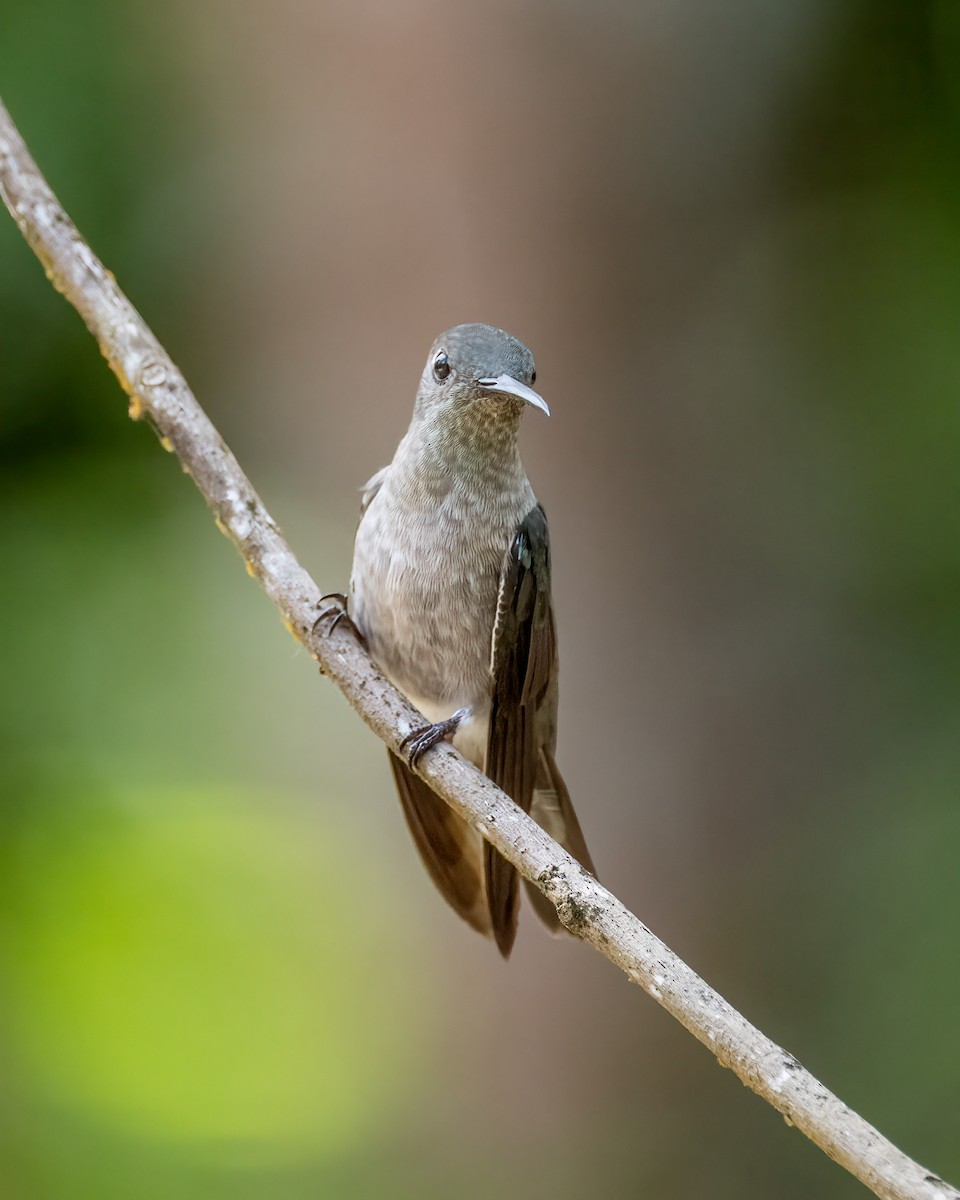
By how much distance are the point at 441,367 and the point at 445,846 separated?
3.50 ft

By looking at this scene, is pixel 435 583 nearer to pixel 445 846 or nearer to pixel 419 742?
pixel 419 742

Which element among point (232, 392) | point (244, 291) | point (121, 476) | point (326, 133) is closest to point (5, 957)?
point (121, 476)

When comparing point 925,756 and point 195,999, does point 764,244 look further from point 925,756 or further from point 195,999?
point 195,999

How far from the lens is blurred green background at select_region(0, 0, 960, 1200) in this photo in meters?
3.84

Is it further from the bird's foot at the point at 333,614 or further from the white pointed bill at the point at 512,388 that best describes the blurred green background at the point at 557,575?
the white pointed bill at the point at 512,388

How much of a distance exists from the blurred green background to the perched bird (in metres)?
1.14

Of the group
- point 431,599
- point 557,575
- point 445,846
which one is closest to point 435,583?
point 431,599

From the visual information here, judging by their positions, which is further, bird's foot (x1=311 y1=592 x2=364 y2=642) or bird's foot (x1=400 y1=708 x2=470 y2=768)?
bird's foot (x1=311 y1=592 x2=364 y2=642)

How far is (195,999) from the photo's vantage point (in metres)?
3.89

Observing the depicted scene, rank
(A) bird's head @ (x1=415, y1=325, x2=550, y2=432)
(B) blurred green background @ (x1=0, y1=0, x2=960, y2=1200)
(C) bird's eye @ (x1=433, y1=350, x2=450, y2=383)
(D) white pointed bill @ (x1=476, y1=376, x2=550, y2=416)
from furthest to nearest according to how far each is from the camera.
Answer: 1. (B) blurred green background @ (x1=0, y1=0, x2=960, y2=1200)
2. (C) bird's eye @ (x1=433, y1=350, x2=450, y2=383)
3. (A) bird's head @ (x1=415, y1=325, x2=550, y2=432)
4. (D) white pointed bill @ (x1=476, y1=376, x2=550, y2=416)

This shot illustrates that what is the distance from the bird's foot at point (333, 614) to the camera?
231 centimetres

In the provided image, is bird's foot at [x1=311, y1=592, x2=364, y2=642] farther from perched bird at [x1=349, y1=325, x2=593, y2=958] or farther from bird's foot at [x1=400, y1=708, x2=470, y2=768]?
bird's foot at [x1=400, y1=708, x2=470, y2=768]

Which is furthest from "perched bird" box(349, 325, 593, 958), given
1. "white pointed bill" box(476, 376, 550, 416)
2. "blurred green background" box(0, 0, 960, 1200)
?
"blurred green background" box(0, 0, 960, 1200)

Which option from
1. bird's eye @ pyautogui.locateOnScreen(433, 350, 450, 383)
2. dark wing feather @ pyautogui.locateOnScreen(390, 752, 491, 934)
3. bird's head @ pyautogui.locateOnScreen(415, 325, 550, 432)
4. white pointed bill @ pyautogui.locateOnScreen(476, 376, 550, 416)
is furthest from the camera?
dark wing feather @ pyautogui.locateOnScreen(390, 752, 491, 934)
